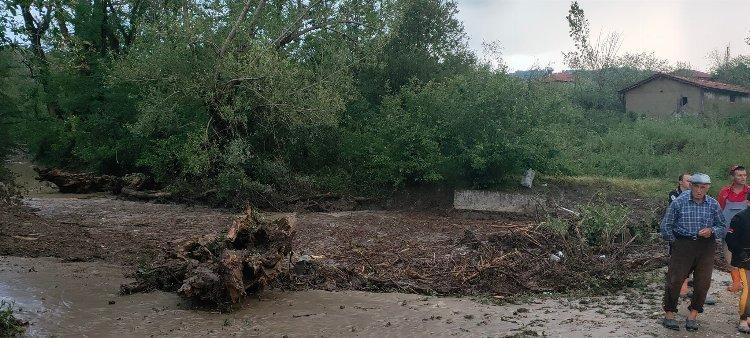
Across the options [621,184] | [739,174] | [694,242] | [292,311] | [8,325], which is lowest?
[292,311]

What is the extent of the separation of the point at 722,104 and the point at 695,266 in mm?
35474

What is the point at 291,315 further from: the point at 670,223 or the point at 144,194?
the point at 144,194

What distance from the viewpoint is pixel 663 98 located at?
39719 millimetres

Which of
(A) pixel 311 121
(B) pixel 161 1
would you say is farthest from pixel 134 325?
(B) pixel 161 1

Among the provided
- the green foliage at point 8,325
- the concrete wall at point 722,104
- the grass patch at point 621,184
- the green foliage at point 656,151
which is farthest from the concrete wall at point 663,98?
the green foliage at point 8,325

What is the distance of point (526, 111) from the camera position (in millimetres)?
20219

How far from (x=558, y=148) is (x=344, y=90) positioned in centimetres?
810

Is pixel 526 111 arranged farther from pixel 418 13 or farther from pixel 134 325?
pixel 134 325

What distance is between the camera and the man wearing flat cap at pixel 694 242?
7.68 metres

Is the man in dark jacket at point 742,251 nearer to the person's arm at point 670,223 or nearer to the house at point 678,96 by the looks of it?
the person's arm at point 670,223

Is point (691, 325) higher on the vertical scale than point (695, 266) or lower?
lower

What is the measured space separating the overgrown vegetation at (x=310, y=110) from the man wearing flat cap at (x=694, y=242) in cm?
1207

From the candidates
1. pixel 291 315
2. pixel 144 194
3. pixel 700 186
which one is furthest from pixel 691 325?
pixel 144 194

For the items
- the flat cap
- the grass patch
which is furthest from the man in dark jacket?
the grass patch
